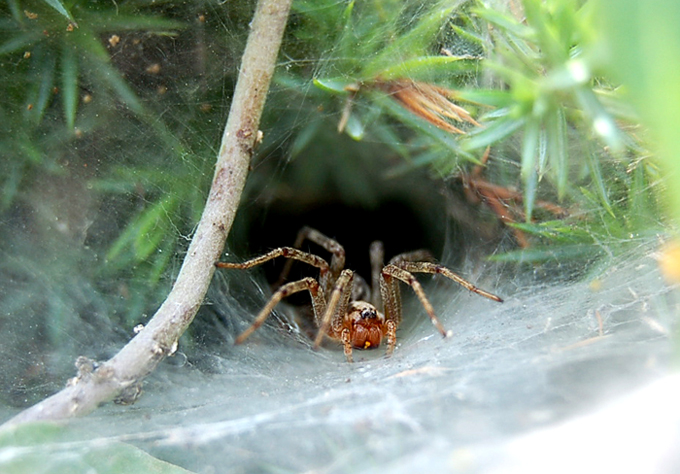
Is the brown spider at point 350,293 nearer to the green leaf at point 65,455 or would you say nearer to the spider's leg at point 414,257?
the spider's leg at point 414,257

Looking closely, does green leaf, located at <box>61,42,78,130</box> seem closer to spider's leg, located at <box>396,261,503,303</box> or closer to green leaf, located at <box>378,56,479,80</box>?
green leaf, located at <box>378,56,479,80</box>

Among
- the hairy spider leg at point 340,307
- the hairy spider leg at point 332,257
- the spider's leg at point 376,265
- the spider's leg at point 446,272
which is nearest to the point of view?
the spider's leg at point 446,272

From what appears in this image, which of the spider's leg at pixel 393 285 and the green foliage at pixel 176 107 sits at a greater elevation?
the green foliage at pixel 176 107

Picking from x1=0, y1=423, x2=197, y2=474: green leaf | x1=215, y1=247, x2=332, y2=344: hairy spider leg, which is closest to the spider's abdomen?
x1=215, y1=247, x2=332, y2=344: hairy spider leg

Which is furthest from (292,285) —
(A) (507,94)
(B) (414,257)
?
(A) (507,94)

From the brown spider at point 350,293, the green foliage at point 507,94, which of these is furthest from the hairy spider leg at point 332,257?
the green foliage at point 507,94

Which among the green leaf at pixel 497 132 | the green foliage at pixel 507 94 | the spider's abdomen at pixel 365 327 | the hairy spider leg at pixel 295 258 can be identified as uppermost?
the green foliage at pixel 507 94

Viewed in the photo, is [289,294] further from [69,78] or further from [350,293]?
[69,78]
